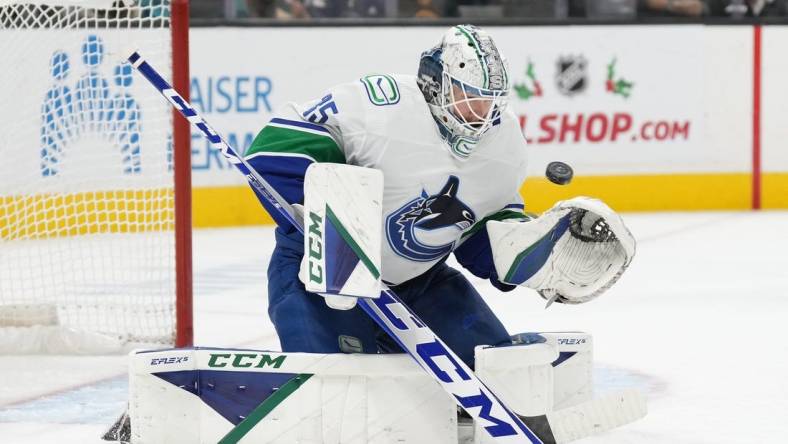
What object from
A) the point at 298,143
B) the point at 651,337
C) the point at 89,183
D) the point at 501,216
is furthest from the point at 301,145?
the point at 89,183

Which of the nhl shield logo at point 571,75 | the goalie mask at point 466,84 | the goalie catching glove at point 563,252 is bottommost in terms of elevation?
the goalie catching glove at point 563,252

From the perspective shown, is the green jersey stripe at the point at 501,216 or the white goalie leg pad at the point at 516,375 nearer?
the white goalie leg pad at the point at 516,375

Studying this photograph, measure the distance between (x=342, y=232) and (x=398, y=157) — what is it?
320 mm

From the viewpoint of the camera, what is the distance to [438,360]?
2.38 meters

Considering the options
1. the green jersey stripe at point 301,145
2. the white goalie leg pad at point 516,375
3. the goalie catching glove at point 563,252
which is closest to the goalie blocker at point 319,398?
the white goalie leg pad at point 516,375

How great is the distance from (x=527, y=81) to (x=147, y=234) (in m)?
2.89

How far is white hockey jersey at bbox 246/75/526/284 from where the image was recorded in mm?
2539

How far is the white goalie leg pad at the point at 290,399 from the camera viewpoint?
2.39 m

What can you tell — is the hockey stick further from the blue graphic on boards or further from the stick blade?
the blue graphic on boards

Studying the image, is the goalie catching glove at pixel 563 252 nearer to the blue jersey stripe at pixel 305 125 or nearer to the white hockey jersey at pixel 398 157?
the white hockey jersey at pixel 398 157

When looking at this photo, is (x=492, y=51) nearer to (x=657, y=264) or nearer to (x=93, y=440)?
(x=93, y=440)

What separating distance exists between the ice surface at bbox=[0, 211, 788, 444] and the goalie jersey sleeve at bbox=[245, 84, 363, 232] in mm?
630

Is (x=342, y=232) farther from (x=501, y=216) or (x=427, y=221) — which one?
(x=501, y=216)

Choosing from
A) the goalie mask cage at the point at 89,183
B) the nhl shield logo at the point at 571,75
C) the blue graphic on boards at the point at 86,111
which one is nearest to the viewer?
the goalie mask cage at the point at 89,183
